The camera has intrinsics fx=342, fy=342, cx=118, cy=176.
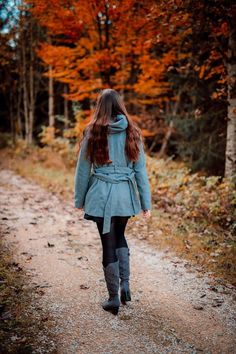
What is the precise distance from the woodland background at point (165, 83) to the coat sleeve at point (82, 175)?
253cm

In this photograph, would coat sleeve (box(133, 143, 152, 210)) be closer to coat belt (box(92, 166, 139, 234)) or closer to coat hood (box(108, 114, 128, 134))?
coat belt (box(92, 166, 139, 234))

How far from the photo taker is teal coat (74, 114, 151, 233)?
142 inches

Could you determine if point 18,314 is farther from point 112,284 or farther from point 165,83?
point 165,83

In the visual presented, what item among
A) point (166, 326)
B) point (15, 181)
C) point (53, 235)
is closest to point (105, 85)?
point (15, 181)

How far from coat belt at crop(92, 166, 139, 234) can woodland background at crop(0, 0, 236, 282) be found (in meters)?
2.18

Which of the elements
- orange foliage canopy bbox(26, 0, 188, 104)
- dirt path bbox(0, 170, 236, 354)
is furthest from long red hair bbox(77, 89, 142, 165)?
orange foliage canopy bbox(26, 0, 188, 104)

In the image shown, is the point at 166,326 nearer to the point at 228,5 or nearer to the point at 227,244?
the point at 227,244

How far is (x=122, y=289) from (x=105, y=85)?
968 cm

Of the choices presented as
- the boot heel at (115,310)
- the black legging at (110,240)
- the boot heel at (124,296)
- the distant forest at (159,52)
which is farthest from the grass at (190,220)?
the black legging at (110,240)

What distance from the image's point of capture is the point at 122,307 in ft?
12.9

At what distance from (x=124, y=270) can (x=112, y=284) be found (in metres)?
0.29

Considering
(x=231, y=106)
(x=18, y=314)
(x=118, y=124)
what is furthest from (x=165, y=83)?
(x=18, y=314)

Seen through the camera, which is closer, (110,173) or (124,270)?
(110,173)

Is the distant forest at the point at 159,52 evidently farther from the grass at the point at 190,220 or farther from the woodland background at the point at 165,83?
the grass at the point at 190,220
